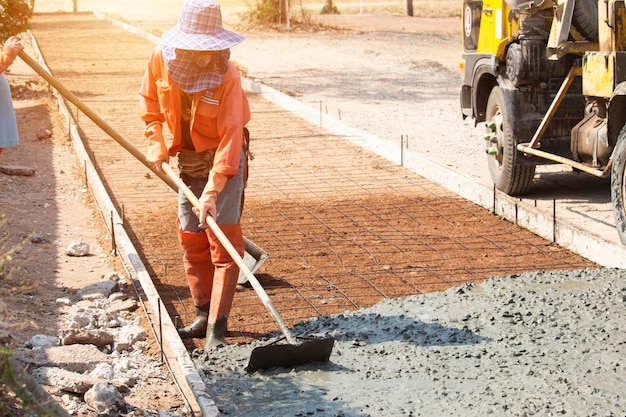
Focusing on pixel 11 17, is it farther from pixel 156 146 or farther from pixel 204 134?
pixel 204 134

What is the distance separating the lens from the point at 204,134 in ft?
15.3

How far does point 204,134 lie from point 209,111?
0.52 feet

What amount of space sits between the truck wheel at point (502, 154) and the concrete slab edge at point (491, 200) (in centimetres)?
32

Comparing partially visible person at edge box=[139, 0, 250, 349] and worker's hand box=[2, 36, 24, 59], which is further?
worker's hand box=[2, 36, 24, 59]

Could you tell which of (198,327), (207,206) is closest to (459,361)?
(207,206)

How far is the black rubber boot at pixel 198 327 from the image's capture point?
4.95 m

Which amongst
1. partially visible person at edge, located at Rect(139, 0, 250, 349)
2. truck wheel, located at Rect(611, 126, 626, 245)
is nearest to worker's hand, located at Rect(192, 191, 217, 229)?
partially visible person at edge, located at Rect(139, 0, 250, 349)

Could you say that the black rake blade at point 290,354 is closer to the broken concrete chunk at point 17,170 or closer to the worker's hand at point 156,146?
the worker's hand at point 156,146

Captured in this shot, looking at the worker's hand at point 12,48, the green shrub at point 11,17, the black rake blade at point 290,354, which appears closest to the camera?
the black rake blade at point 290,354

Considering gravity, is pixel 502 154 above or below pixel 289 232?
above

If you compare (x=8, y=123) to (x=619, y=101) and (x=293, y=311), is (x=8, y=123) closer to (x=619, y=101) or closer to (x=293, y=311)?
(x=293, y=311)

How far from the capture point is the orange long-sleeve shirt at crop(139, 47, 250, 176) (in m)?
4.47

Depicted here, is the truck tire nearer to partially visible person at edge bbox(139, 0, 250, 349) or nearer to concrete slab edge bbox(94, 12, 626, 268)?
concrete slab edge bbox(94, 12, 626, 268)

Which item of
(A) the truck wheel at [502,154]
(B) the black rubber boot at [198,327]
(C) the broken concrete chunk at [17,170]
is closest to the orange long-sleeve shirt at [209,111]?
(B) the black rubber boot at [198,327]
